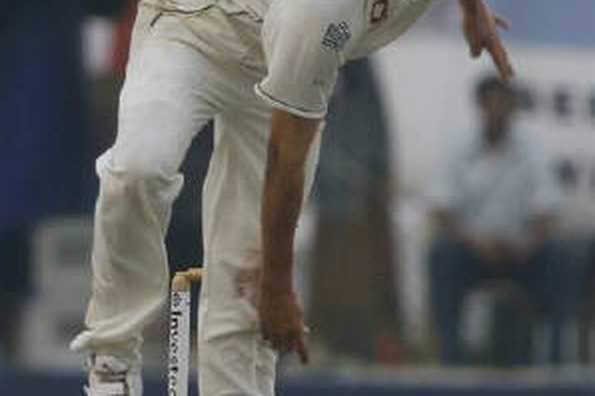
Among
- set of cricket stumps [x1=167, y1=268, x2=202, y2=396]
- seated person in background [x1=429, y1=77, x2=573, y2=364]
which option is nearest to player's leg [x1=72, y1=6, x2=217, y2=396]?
set of cricket stumps [x1=167, y1=268, x2=202, y2=396]

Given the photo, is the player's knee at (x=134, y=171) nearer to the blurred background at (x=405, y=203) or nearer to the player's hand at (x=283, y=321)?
the player's hand at (x=283, y=321)

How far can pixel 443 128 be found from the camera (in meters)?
10.1

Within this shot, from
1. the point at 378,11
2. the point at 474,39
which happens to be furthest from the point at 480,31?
the point at 378,11

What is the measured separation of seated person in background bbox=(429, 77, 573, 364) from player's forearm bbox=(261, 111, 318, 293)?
12.8 ft

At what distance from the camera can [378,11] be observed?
20.2 feet

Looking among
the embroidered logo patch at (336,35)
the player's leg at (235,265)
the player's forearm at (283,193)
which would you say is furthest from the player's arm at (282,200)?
the player's leg at (235,265)

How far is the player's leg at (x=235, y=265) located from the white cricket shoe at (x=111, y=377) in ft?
1.64

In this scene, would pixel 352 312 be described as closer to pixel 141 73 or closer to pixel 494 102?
pixel 494 102

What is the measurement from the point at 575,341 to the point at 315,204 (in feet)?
3.66

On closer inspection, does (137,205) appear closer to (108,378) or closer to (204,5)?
(108,378)

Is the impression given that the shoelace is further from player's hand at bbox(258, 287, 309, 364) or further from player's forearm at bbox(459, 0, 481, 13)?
player's forearm at bbox(459, 0, 481, 13)

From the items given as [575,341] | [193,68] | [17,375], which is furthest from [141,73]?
[575,341]

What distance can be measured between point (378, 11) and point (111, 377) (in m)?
1.02

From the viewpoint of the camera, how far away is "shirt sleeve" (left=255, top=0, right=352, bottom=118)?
237 inches
